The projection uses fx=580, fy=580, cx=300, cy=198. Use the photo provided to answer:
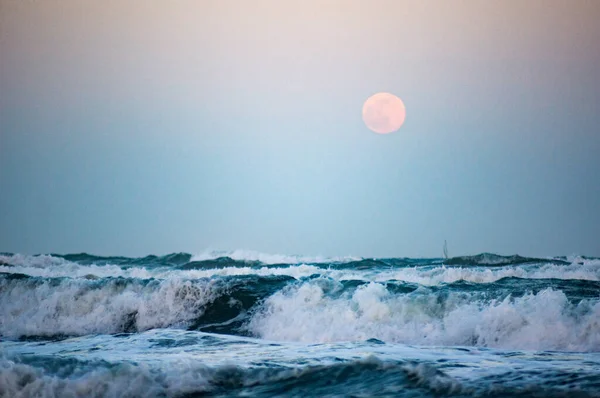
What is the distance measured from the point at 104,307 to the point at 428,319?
744 centimetres

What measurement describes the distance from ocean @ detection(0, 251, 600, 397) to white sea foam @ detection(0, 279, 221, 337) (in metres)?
0.04

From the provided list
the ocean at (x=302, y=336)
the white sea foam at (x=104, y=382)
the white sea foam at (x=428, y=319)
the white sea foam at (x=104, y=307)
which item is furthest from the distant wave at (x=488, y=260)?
the white sea foam at (x=104, y=382)

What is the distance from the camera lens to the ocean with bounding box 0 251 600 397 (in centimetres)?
540

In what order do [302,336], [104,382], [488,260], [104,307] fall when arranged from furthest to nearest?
1. [488,260]
2. [104,307]
3. [302,336]
4. [104,382]

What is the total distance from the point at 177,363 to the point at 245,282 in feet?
24.6

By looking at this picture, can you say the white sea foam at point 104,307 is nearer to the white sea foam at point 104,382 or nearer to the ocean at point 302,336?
the ocean at point 302,336

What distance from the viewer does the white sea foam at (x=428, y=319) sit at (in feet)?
29.3

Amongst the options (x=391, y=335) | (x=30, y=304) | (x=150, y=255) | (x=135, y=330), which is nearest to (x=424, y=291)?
(x=391, y=335)

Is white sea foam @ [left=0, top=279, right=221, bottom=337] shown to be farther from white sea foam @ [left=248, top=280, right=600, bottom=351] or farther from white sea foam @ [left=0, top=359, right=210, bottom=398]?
white sea foam @ [left=0, top=359, right=210, bottom=398]

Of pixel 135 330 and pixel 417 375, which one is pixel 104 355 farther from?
pixel 135 330

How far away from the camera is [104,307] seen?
44.0 ft

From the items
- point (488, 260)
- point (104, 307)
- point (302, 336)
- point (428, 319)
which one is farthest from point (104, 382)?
point (488, 260)

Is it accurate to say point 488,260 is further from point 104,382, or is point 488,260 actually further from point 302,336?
point 104,382

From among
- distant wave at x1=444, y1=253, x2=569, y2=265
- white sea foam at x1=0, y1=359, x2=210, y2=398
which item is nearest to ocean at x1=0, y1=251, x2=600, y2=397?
white sea foam at x1=0, y1=359, x2=210, y2=398
